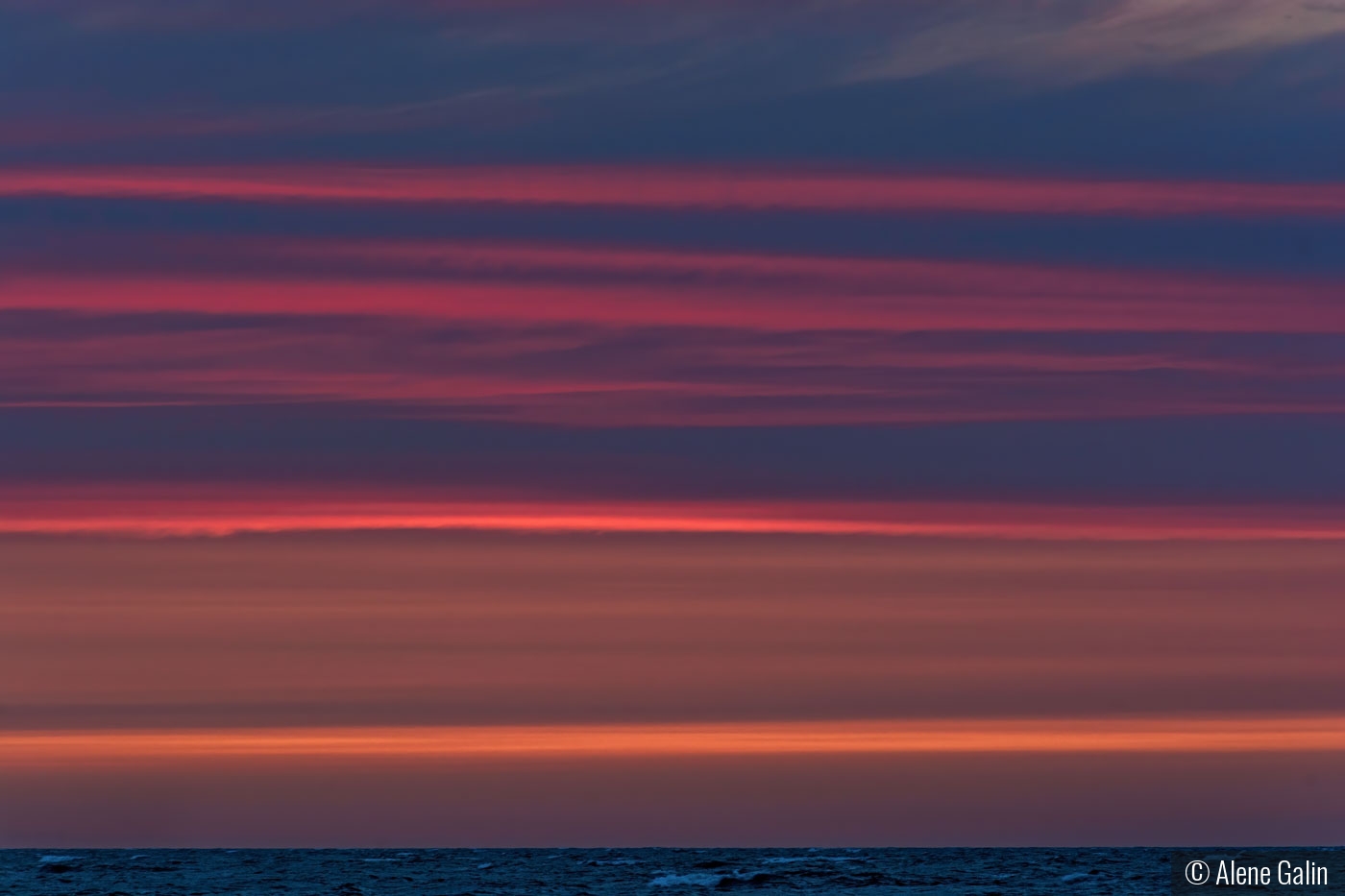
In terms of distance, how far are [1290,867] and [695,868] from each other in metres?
49.7

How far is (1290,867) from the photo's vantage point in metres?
170

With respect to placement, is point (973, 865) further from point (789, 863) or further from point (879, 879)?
point (879, 879)

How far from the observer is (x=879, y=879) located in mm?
136375

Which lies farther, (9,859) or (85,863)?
(9,859)

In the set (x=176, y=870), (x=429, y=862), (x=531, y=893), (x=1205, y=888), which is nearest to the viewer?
(x=531, y=893)

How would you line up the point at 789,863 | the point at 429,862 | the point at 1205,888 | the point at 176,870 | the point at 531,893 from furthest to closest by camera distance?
1. the point at 429,862
2. the point at 789,863
3. the point at 176,870
4. the point at 1205,888
5. the point at 531,893

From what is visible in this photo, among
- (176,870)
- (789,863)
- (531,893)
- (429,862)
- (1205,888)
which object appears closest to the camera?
(531,893)

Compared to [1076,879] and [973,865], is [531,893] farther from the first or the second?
[973,865]

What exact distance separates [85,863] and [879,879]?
262ft

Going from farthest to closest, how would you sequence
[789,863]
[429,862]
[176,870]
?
[429,862], [789,863], [176,870]

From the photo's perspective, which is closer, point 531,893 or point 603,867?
point 531,893

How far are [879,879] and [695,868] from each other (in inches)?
1293

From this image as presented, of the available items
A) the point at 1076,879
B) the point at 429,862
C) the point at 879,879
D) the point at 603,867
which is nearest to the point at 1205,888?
the point at 1076,879

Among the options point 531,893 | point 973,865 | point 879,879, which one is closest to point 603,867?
point 973,865
